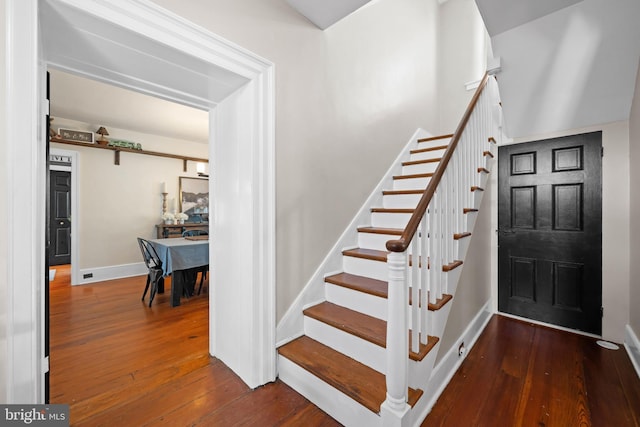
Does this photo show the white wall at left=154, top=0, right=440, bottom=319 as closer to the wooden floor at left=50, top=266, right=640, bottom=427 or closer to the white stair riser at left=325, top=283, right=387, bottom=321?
the white stair riser at left=325, top=283, right=387, bottom=321

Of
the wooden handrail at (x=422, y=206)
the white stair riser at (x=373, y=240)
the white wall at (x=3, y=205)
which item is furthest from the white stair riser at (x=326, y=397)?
the white wall at (x=3, y=205)

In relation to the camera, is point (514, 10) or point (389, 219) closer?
point (514, 10)

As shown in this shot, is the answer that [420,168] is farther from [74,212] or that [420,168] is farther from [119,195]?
[74,212]

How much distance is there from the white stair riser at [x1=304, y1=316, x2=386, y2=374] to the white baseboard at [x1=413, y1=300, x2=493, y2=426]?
0.31 metres

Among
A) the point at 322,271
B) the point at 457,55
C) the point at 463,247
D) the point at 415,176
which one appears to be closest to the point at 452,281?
the point at 463,247

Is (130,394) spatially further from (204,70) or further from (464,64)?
(464,64)

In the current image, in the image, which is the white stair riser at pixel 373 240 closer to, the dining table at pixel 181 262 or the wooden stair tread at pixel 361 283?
the wooden stair tread at pixel 361 283

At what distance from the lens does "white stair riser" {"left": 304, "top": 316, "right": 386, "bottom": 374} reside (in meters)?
1.57

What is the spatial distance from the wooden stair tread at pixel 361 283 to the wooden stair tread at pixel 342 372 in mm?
440

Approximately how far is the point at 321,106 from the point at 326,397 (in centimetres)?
203

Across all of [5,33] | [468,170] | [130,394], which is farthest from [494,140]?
[130,394]

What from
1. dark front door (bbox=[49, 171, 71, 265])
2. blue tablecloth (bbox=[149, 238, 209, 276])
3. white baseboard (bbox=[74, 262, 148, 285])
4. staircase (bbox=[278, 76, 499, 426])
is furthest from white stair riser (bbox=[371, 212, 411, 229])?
dark front door (bbox=[49, 171, 71, 265])

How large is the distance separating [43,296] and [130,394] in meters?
0.92

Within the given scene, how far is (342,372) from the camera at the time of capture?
157 centimetres
